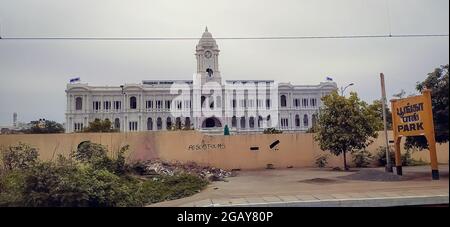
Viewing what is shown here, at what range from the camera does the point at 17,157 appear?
30.6 feet

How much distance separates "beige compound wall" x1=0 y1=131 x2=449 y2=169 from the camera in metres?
13.5

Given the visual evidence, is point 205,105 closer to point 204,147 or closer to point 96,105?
point 96,105

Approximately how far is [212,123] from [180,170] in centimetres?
3491

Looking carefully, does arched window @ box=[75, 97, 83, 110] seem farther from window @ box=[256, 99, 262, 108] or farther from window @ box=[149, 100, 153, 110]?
window @ box=[256, 99, 262, 108]

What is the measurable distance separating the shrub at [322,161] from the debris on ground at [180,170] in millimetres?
4007

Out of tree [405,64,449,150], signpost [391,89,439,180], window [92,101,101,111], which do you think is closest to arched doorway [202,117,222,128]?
window [92,101,101,111]

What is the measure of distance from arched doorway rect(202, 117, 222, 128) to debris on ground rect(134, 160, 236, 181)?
31.6 m

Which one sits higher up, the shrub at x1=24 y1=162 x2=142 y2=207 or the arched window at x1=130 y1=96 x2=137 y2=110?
the arched window at x1=130 y1=96 x2=137 y2=110

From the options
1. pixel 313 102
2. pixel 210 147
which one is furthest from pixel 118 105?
pixel 210 147
